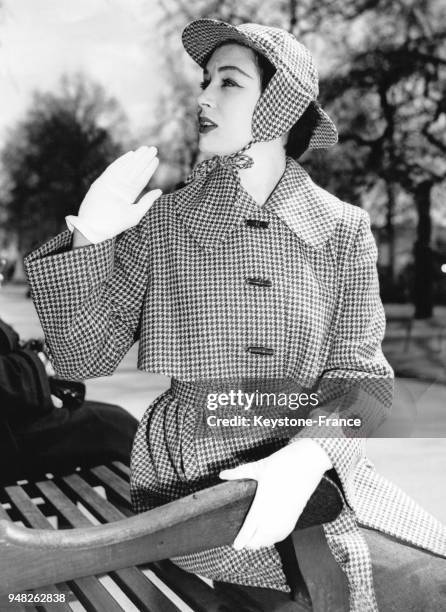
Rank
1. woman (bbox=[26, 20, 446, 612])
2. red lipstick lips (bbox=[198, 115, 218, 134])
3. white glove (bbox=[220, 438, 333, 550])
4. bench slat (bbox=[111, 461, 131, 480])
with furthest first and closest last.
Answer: bench slat (bbox=[111, 461, 131, 480]) → red lipstick lips (bbox=[198, 115, 218, 134]) → woman (bbox=[26, 20, 446, 612]) → white glove (bbox=[220, 438, 333, 550])

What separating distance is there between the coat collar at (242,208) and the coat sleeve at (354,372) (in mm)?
77

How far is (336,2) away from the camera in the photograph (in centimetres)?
608

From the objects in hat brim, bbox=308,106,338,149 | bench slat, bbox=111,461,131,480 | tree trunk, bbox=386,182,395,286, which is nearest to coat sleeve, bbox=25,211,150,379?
hat brim, bbox=308,106,338,149

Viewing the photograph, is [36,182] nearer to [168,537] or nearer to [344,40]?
[344,40]

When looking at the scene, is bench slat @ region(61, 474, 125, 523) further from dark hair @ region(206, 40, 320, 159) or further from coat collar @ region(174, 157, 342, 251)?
dark hair @ region(206, 40, 320, 159)

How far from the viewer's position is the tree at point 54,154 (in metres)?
7.20

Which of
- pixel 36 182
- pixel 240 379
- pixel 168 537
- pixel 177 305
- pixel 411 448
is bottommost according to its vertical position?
pixel 411 448

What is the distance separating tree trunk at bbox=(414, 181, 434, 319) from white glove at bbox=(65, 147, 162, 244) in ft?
16.3

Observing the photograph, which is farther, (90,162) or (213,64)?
(90,162)

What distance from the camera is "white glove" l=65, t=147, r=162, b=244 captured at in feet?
4.25

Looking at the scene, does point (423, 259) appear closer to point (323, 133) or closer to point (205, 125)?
point (323, 133)

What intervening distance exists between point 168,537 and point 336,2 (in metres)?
5.77

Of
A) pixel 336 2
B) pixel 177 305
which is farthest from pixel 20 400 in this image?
pixel 336 2

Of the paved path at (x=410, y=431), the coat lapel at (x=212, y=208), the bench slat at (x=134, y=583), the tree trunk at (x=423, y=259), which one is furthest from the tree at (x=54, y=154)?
the coat lapel at (x=212, y=208)
